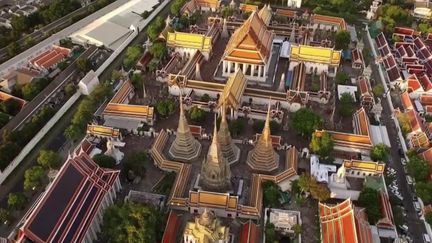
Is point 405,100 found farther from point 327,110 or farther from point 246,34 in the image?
point 246,34

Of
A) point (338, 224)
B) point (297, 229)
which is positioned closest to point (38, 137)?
point (297, 229)

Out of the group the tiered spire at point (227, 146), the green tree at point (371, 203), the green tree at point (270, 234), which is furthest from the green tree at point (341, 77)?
the green tree at point (270, 234)

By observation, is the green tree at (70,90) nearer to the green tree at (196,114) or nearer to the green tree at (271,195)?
the green tree at (196,114)

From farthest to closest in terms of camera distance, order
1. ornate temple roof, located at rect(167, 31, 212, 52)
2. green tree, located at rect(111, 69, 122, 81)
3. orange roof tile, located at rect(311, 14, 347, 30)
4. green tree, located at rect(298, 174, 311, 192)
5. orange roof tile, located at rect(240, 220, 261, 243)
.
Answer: orange roof tile, located at rect(311, 14, 347, 30)
ornate temple roof, located at rect(167, 31, 212, 52)
green tree, located at rect(111, 69, 122, 81)
green tree, located at rect(298, 174, 311, 192)
orange roof tile, located at rect(240, 220, 261, 243)

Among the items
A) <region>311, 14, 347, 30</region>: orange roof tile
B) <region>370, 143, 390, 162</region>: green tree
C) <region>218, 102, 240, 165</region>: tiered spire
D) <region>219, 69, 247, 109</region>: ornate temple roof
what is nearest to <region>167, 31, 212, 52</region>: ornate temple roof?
<region>219, 69, 247, 109</region>: ornate temple roof

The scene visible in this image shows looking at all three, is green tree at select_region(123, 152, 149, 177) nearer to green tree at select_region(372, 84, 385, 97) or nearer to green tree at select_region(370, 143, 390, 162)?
green tree at select_region(370, 143, 390, 162)

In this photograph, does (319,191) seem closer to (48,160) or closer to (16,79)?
(48,160)

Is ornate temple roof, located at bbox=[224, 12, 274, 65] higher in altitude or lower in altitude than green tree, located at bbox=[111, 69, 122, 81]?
higher
